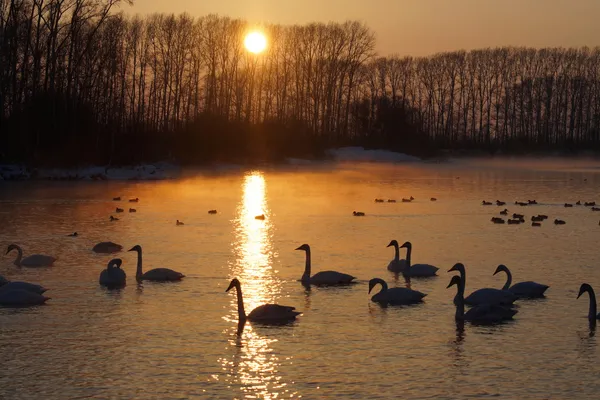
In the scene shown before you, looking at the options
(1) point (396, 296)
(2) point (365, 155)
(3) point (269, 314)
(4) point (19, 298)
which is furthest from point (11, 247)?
(2) point (365, 155)

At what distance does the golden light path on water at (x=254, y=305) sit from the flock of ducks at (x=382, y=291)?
0.43m

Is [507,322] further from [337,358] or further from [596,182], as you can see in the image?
[596,182]

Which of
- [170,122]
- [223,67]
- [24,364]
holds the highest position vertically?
[223,67]

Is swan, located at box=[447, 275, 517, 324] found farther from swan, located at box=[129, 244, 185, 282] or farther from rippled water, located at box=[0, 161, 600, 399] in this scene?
swan, located at box=[129, 244, 185, 282]

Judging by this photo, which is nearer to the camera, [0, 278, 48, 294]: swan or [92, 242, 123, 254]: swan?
[0, 278, 48, 294]: swan

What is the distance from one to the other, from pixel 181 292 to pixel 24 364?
11.9 ft

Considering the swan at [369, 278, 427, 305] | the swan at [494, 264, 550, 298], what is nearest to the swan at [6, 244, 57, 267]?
the swan at [369, 278, 427, 305]

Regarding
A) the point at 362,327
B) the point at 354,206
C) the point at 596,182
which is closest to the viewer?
the point at 362,327

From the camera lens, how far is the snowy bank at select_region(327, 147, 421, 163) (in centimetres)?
6519

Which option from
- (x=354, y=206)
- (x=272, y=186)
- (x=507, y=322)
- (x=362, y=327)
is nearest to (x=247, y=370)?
(x=362, y=327)

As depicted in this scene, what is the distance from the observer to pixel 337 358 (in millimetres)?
9055

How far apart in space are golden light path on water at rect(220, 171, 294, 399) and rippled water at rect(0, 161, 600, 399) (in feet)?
0.09

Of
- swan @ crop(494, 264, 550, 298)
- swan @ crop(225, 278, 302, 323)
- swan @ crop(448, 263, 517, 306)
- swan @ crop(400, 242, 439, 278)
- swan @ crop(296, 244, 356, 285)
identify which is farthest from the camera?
swan @ crop(400, 242, 439, 278)

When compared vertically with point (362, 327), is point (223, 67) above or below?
above
